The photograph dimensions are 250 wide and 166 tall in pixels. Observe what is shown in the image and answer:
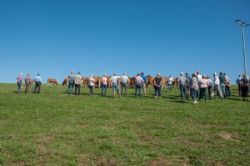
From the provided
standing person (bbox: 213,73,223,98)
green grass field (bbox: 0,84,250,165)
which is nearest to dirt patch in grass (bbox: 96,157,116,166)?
green grass field (bbox: 0,84,250,165)

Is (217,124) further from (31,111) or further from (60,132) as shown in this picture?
(31,111)

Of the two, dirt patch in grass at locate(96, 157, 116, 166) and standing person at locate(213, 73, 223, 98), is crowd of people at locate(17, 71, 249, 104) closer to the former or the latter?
standing person at locate(213, 73, 223, 98)

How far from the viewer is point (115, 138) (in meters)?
13.4

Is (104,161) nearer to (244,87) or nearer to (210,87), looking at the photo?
(210,87)

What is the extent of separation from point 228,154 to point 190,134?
2912 mm

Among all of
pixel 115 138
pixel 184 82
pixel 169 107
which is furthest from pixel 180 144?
pixel 184 82

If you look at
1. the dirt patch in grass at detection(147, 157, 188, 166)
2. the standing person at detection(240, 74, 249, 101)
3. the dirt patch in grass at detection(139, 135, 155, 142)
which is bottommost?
the dirt patch in grass at detection(147, 157, 188, 166)

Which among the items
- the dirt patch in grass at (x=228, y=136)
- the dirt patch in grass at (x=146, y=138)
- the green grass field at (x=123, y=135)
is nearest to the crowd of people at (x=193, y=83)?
the green grass field at (x=123, y=135)

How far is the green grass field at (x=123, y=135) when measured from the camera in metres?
10.9

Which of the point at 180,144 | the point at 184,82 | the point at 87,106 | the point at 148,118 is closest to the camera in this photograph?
the point at 180,144

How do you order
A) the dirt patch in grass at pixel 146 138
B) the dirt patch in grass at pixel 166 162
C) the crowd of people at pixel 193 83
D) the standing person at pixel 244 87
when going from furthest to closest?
the standing person at pixel 244 87
the crowd of people at pixel 193 83
the dirt patch in grass at pixel 146 138
the dirt patch in grass at pixel 166 162

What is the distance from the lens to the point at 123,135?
13.8m

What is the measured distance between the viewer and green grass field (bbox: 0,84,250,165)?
10.9 meters

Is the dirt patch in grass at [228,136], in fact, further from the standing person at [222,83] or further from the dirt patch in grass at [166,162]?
the standing person at [222,83]
